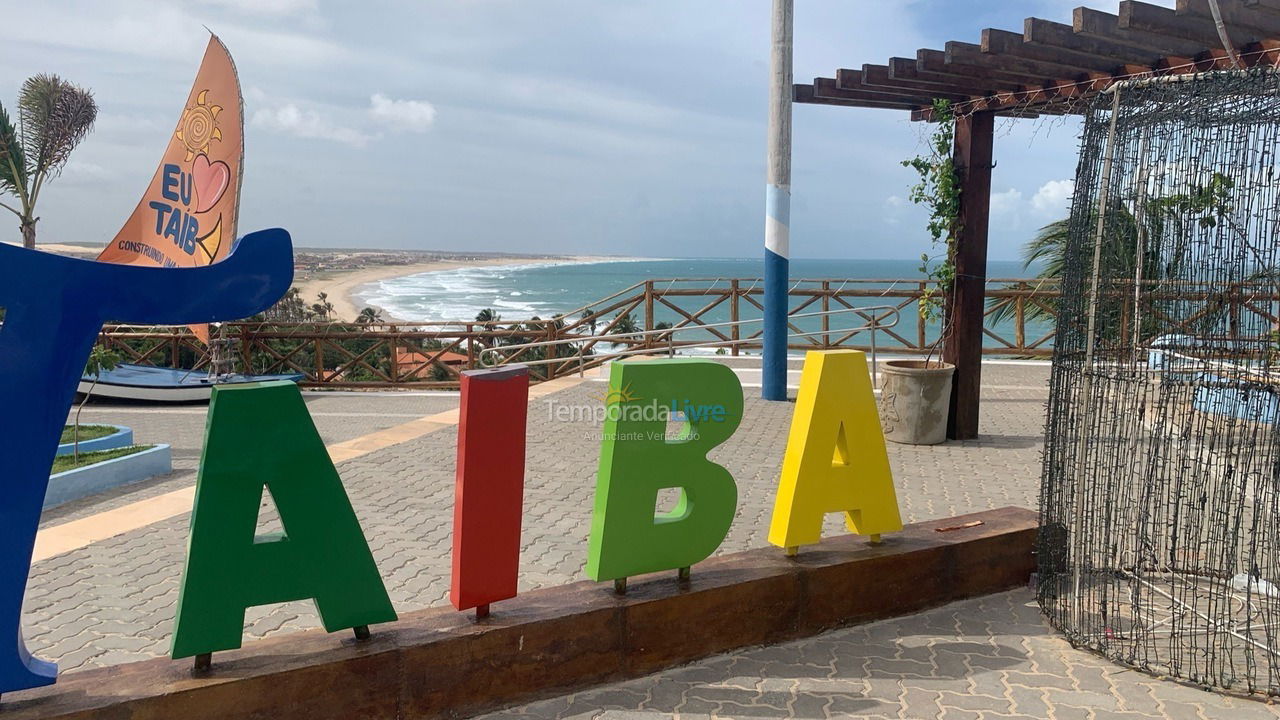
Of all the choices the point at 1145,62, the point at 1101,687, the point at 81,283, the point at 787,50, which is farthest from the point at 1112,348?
the point at 787,50

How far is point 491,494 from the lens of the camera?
10.5 ft

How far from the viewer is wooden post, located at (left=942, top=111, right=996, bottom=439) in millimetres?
7410

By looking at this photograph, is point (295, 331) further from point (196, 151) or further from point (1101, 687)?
point (1101, 687)

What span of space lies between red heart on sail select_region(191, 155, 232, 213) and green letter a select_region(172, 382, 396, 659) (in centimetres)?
934

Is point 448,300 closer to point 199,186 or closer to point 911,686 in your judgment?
point 199,186

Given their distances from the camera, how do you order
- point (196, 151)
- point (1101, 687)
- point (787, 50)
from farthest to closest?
point (196, 151)
point (787, 50)
point (1101, 687)

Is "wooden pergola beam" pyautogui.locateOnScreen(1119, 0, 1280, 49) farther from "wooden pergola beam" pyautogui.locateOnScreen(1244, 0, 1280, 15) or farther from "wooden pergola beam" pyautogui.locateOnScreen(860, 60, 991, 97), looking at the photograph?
"wooden pergola beam" pyautogui.locateOnScreen(860, 60, 991, 97)

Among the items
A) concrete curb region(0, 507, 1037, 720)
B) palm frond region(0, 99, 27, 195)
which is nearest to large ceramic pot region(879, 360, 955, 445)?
concrete curb region(0, 507, 1037, 720)

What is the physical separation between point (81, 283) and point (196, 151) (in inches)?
392

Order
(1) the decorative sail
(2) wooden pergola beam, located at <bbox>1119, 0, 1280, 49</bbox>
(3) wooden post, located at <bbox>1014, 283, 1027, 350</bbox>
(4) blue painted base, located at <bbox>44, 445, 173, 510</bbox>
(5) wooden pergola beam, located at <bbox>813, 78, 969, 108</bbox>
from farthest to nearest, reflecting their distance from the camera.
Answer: (3) wooden post, located at <bbox>1014, 283, 1027, 350</bbox>, (1) the decorative sail, (5) wooden pergola beam, located at <bbox>813, 78, 969, 108</bbox>, (4) blue painted base, located at <bbox>44, 445, 173, 510</bbox>, (2) wooden pergola beam, located at <bbox>1119, 0, 1280, 49</bbox>

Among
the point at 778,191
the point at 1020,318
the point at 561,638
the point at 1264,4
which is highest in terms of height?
the point at 1264,4

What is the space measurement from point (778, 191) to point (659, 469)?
6575mm

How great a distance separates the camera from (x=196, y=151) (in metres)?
11.5

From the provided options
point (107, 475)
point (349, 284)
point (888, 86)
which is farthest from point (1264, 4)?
point (349, 284)
